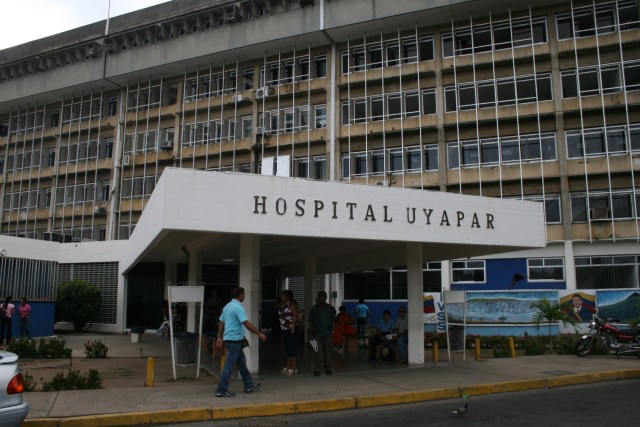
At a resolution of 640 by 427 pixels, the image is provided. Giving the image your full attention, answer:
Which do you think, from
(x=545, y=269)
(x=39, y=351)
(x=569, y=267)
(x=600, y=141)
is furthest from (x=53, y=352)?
(x=600, y=141)

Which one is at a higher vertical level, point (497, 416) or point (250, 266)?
point (250, 266)

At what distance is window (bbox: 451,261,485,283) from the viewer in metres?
31.1

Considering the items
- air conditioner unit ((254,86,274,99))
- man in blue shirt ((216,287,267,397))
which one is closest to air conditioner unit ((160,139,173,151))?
air conditioner unit ((254,86,274,99))

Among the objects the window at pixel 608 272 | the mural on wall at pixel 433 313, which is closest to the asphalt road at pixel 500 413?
the mural on wall at pixel 433 313

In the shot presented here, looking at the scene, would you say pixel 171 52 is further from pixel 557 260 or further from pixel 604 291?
pixel 604 291

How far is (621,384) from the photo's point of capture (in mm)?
12062

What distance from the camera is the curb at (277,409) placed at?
8.02m

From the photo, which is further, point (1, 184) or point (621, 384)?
point (1, 184)

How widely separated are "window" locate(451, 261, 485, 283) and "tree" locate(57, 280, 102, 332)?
18.5 metres

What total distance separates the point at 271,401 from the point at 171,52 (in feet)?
108

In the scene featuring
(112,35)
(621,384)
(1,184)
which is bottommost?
(621,384)

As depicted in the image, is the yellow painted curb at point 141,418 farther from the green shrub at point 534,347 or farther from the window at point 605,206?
the window at point 605,206

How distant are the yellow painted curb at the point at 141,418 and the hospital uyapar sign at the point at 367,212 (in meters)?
3.80

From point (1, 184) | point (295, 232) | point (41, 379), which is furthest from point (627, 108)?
point (1, 184)
